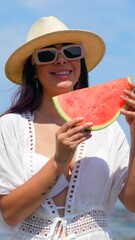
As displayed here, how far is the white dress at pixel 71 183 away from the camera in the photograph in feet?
12.8

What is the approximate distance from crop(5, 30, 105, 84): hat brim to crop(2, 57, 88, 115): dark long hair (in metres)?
0.09

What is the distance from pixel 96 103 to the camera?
4.13 metres

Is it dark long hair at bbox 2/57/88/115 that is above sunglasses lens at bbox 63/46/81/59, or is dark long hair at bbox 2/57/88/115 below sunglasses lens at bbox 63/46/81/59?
below

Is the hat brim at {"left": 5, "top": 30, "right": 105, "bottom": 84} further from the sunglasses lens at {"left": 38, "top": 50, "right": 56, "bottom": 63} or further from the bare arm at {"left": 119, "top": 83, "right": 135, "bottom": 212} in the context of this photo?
the bare arm at {"left": 119, "top": 83, "right": 135, "bottom": 212}

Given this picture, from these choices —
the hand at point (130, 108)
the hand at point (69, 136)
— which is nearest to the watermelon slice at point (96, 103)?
the hand at point (130, 108)

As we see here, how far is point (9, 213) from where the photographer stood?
3863 mm

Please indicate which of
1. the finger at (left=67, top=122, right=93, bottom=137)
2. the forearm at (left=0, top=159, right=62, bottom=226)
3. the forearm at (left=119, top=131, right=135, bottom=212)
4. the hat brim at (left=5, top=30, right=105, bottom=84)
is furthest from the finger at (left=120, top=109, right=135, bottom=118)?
the hat brim at (left=5, top=30, right=105, bottom=84)

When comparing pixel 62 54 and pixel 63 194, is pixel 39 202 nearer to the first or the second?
pixel 63 194

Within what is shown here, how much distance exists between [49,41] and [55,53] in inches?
4.5

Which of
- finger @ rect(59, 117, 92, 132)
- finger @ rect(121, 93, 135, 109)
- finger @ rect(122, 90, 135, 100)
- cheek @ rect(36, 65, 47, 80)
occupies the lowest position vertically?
finger @ rect(59, 117, 92, 132)

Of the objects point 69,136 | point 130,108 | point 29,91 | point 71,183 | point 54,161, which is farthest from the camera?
point 29,91

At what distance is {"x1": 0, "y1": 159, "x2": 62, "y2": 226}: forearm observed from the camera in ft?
12.3

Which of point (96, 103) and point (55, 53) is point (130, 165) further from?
point (55, 53)

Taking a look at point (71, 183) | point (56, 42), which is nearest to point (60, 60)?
point (56, 42)
